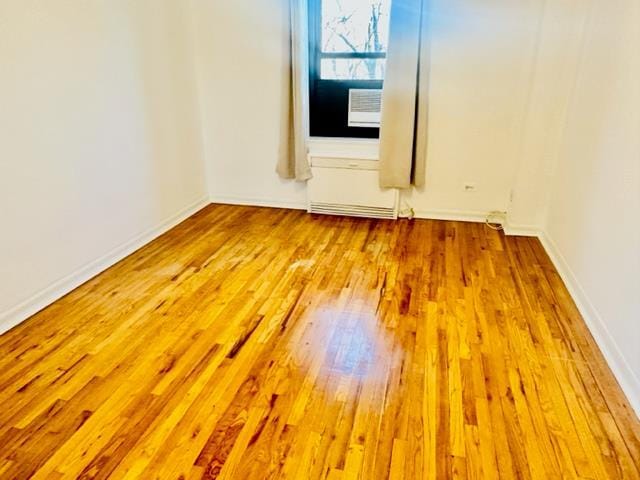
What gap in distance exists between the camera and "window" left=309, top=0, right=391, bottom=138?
11.7ft

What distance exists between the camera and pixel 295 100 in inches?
143

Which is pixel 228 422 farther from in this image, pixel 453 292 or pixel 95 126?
pixel 95 126

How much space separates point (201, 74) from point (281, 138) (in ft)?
3.11

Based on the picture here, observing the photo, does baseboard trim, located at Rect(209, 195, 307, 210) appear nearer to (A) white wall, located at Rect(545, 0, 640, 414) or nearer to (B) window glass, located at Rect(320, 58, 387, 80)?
(B) window glass, located at Rect(320, 58, 387, 80)

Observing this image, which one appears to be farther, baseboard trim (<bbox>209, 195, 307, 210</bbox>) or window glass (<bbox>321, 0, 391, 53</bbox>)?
baseboard trim (<bbox>209, 195, 307, 210</bbox>)

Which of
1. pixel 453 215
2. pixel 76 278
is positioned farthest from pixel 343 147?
pixel 76 278

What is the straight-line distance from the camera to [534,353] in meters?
Result: 2.11

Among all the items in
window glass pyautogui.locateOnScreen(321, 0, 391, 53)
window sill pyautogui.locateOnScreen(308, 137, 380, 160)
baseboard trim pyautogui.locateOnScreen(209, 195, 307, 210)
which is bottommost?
baseboard trim pyautogui.locateOnScreen(209, 195, 307, 210)

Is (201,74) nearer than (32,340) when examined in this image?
No

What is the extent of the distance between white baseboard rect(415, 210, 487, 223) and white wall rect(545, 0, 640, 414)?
0.71 m

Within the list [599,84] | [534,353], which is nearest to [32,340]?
[534,353]

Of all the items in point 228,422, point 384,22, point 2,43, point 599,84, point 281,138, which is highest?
point 384,22

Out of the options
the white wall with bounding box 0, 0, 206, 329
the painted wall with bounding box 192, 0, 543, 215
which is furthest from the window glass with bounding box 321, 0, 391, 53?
the white wall with bounding box 0, 0, 206, 329

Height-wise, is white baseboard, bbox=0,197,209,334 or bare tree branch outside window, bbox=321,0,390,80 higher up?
bare tree branch outside window, bbox=321,0,390,80
